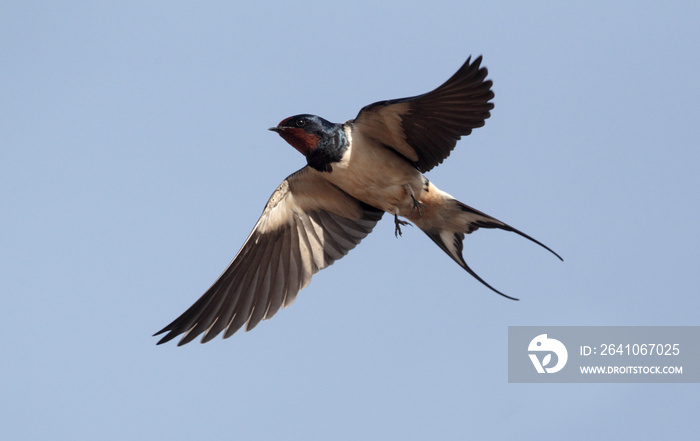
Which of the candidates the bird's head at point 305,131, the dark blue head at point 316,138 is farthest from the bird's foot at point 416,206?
the bird's head at point 305,131

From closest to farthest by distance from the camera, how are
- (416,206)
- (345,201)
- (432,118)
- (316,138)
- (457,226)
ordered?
(432,118)
(316,138)
(416,206)
(457,226)
(345,201)

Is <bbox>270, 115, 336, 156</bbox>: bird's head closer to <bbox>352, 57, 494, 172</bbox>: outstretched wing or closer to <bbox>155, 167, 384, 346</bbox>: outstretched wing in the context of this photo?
<bbox>352, 57, 494, 172</bbox>: outstretched wing

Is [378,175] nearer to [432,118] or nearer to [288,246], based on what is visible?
[432,118]

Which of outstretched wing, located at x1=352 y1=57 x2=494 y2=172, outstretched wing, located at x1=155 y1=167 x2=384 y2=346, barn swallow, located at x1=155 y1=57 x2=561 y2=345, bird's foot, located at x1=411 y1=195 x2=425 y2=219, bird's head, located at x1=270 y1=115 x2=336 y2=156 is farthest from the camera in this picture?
outstretched wing, located at x1=155 y1=167 x2=384 y2=346

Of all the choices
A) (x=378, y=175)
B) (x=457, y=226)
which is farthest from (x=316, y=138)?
(x=457, y=226)

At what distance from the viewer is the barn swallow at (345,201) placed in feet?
21.6

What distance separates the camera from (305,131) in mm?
6855

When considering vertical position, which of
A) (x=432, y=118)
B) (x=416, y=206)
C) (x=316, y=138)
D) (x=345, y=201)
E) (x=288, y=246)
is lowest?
(x=288, y=246)

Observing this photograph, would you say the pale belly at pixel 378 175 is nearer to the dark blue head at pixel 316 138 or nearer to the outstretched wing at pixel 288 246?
the dark blue head at pixel 316 138

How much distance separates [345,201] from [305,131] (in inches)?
35.4

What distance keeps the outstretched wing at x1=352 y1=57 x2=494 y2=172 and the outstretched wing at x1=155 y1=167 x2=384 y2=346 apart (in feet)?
2.35

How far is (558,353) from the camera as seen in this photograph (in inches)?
317

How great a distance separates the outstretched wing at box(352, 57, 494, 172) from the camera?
6168 millimetres

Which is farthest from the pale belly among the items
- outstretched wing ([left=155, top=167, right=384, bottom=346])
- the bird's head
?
outstretched wing ([left=155, top=167, right=384, bottom=346])
